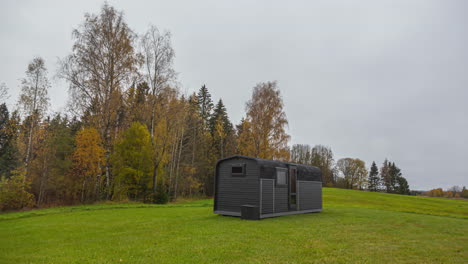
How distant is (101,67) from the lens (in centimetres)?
1909

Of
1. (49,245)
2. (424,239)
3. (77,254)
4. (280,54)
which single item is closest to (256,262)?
(77,254)

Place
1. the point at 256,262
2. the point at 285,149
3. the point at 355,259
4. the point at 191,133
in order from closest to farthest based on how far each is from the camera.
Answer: the point at 256,262 → the point at 355,259 → the point at 285,149 → the point at 191,133

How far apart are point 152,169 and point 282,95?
14.1 metres

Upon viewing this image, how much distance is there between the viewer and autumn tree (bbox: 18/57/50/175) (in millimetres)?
18516

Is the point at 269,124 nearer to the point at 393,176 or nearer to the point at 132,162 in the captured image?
the point at 132,162

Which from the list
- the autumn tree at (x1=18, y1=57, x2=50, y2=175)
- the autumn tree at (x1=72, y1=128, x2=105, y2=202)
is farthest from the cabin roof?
the autumn tree at (x1=18, y1=57, x2=50, y2=175)

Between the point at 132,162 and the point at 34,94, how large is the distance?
334 inches

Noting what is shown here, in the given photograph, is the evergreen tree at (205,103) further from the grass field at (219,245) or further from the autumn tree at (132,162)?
the grass field at (219,245)

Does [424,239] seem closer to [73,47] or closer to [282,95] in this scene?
[282,95]

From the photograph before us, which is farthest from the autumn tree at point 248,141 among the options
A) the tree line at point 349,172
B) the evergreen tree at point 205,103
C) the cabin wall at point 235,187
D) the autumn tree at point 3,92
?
the tree line at point 349,172

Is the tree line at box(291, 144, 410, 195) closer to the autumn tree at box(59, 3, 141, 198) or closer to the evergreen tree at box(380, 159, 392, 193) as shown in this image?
the evergreen tree at box(380, 159, 392, 193)

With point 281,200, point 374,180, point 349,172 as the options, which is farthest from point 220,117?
point 374,180

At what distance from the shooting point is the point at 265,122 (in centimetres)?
2481

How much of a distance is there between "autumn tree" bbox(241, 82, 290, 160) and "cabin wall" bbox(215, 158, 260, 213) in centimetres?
1192
